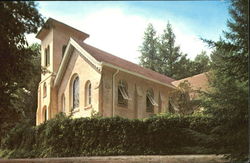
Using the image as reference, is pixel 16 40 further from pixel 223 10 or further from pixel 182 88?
pixel 182 88

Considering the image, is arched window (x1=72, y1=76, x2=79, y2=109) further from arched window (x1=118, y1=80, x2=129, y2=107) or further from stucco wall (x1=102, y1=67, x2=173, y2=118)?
arched window (x1=118, y1=80, x2=129, y2=107)

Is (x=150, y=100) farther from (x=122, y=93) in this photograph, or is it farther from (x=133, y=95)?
(x=122, y=93)

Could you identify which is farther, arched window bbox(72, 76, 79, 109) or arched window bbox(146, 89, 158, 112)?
arched window bbox(146, 89, 158, 112)

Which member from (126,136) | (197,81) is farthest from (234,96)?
(197,81)

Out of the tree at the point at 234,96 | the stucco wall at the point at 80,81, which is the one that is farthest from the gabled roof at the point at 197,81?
the tree at the point at 234,96

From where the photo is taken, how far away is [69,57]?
19.4m

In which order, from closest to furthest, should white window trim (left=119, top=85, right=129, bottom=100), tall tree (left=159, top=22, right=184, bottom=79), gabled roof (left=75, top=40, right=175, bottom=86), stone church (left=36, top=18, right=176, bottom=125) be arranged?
tall tree (left=159, top=22, right=184, bottom=79)
gabled roof (left=75, top=40, right=175, bottom=86)
stone church (left=36, top=18, right=176, bottom=125)
white window trim (left=119, top=85, right=129, bottom=100)

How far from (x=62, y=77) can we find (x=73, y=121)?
6.87 metres

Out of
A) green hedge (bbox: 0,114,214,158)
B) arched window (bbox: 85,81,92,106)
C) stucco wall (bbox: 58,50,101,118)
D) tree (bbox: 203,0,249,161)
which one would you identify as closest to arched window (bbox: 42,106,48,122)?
stucco wall (bbox: 58,50,101,118)

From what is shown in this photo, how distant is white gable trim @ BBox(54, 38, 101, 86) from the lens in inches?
674

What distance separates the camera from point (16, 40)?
7.30m

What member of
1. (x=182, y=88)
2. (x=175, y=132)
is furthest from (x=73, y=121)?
(x=182, y=88)

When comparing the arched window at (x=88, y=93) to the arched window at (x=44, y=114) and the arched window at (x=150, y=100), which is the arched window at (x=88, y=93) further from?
the arched window at (x=44, y=114)

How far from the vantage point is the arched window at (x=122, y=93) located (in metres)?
18.4
